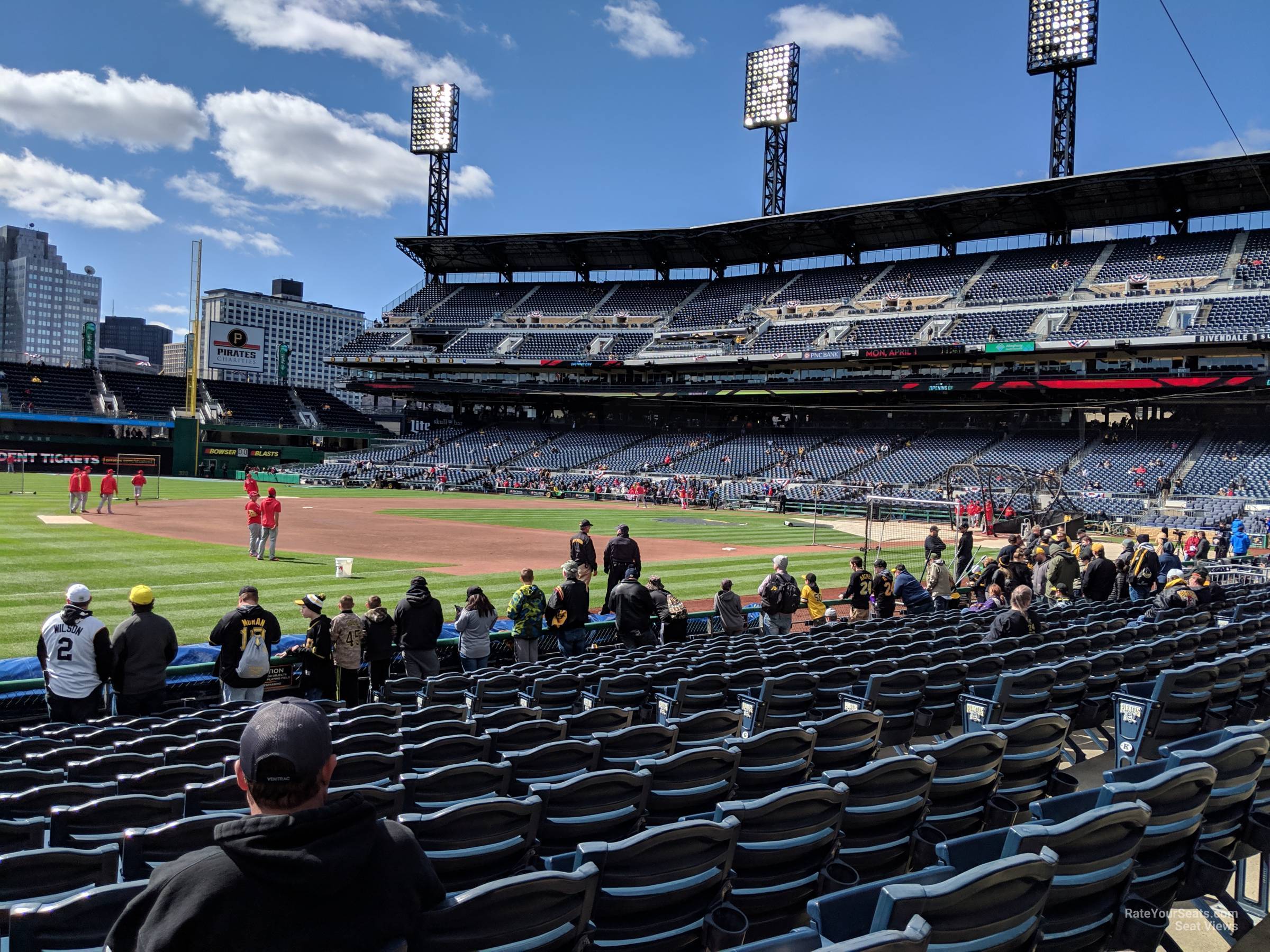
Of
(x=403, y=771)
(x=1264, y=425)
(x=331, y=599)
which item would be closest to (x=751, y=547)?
(x=331, y=599)

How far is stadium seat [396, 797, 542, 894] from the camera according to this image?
3.55m

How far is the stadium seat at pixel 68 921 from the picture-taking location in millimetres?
2684

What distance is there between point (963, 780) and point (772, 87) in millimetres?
67662

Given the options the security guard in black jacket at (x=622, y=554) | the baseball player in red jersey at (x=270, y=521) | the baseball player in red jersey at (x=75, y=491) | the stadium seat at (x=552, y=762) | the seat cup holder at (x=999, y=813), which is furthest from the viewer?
the baseball player in red jersey at (x=75, y=491)

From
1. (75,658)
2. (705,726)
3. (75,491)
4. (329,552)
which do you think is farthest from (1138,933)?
(75,491)

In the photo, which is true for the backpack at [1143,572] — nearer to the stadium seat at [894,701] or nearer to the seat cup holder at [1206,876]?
the stadium seat at [894,701]

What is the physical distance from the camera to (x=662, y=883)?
3314 millimetres

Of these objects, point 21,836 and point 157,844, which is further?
point 21,836

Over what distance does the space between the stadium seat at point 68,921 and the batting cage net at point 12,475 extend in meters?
45.9

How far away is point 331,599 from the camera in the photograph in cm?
1764

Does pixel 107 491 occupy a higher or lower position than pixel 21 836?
higher

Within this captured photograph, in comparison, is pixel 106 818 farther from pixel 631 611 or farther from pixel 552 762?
pixel 631 611

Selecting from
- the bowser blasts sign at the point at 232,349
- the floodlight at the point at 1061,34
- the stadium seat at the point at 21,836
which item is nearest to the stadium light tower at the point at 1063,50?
the floodlight at the point at 1061,34
